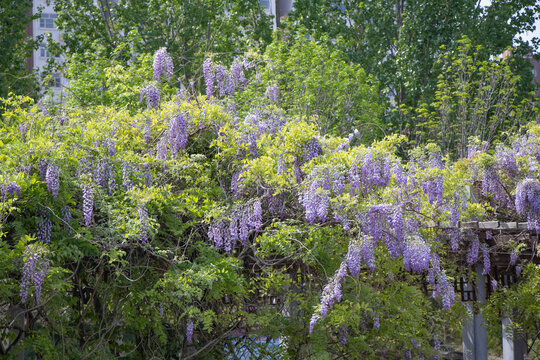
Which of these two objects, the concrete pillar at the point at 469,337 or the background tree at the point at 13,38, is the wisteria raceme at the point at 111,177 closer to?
the concrete pillar at the point at 469,337

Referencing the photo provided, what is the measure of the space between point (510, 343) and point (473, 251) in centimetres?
186

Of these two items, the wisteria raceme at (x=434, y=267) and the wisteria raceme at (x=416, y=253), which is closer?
the wisteria raceme at (x=416, y=253)

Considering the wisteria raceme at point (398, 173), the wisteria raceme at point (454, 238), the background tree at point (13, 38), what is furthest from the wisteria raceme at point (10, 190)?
the background tree at point (13, 38)

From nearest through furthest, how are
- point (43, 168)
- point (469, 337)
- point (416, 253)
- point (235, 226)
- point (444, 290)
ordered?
point (43, 168) < point (235, 226) < point (416, 253) < point (444, 290) < point (469, 337)

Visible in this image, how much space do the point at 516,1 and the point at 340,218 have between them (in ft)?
50.8

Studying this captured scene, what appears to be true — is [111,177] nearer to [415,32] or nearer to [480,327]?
[480,327]

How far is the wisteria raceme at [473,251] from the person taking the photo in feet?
32.6

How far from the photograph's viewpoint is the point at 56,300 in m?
6.21

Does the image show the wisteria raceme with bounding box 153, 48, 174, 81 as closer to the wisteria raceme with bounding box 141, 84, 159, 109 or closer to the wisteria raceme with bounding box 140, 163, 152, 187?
the wisteria raceme with bounding box 141, 84, 159, 109

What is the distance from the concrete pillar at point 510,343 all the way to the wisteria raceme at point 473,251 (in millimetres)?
1289

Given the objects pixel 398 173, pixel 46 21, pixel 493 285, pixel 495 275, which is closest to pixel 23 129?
pixel 398 173

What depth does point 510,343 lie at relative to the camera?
431 inches

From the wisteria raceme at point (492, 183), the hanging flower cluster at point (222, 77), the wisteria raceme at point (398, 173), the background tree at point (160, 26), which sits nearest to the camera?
the wisteria raceme at point (398, 173)

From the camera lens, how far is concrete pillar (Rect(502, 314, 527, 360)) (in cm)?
1078
